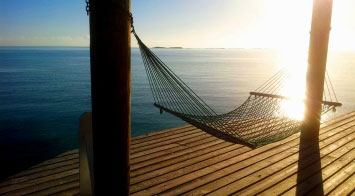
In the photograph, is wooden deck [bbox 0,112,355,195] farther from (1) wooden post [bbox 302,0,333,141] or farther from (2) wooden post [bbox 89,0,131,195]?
(2) wooden post [bbox 89,0,131,195]

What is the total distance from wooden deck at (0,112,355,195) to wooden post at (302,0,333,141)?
0.75 m

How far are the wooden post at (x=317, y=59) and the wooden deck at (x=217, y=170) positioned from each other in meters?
0.75

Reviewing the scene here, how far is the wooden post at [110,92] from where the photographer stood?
69.4 inches

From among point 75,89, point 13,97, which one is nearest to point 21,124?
point 13,97

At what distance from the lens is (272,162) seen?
506 cm

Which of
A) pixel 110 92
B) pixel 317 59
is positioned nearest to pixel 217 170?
pixel 317 59

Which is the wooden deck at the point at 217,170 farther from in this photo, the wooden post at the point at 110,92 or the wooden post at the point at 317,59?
the wooden post at the point at 110,92

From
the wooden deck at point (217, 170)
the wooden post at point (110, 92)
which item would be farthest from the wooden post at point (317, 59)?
the wooden post at point (110, 92)

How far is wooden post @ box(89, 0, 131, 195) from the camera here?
1763 millimetres

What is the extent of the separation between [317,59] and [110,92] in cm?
515

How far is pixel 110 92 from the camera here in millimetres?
1830

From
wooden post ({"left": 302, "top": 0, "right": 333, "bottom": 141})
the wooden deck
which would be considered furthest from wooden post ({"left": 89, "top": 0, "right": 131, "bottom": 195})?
wooden post ({"left": 302, "top": 0, "right": 333, "bottom": 141})

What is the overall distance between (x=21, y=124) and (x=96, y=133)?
1799 centimetres

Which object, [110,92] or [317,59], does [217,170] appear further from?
[110,92]
